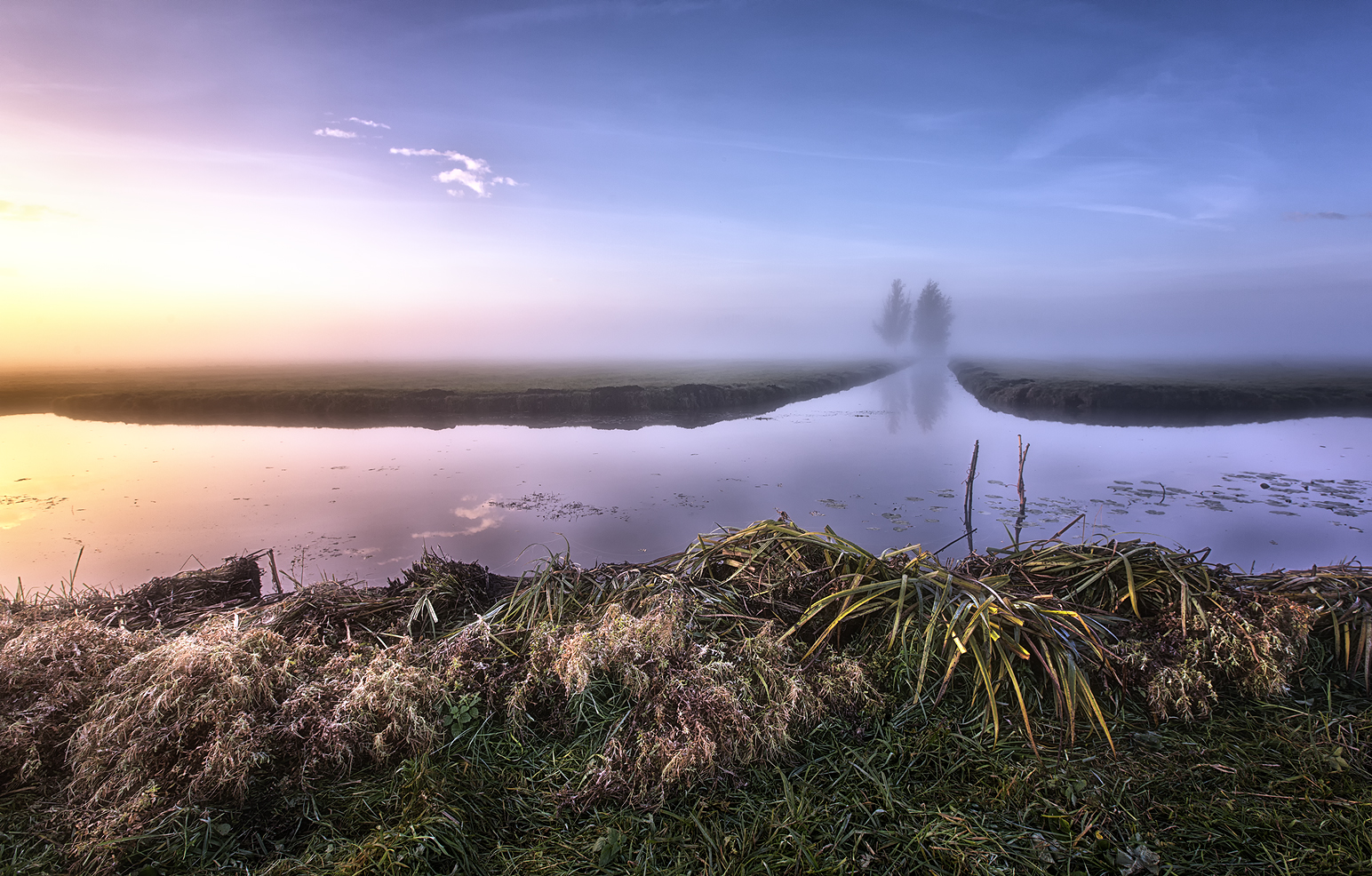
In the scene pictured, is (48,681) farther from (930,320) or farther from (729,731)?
(930,320)

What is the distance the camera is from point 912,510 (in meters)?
10.5

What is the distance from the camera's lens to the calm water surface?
8711 millimetres

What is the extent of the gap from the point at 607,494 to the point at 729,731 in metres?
9.97

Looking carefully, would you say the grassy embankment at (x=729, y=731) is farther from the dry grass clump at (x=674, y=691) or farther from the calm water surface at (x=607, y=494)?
the calm water surface at (x=607, y=494)

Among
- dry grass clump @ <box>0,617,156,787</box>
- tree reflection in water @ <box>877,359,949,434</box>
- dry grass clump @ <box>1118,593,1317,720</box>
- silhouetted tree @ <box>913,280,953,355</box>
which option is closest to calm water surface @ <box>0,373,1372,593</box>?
dry grass clump @ <box>0,617,156,787</box>

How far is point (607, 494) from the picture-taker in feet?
39.5

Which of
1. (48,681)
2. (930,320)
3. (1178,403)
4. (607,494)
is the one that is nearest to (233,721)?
(48,681)

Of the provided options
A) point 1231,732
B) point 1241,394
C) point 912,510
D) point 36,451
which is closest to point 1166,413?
point 1241,394

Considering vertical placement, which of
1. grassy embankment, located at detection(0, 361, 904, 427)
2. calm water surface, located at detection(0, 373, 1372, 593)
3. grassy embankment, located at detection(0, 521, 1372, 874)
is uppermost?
grassy embankment, located at detection(0, 361, 904, 427)

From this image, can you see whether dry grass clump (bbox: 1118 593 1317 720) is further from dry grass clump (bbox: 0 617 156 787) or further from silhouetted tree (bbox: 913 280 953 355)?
silhouetted tree (bbox: 913 280 953 355)

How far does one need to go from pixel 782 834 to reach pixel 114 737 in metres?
2.34

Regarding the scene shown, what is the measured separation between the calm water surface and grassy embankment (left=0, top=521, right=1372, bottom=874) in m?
4.11

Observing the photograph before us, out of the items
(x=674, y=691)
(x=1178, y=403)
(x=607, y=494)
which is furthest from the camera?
(x=1178, y=403)

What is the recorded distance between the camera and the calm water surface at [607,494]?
8.71 m
